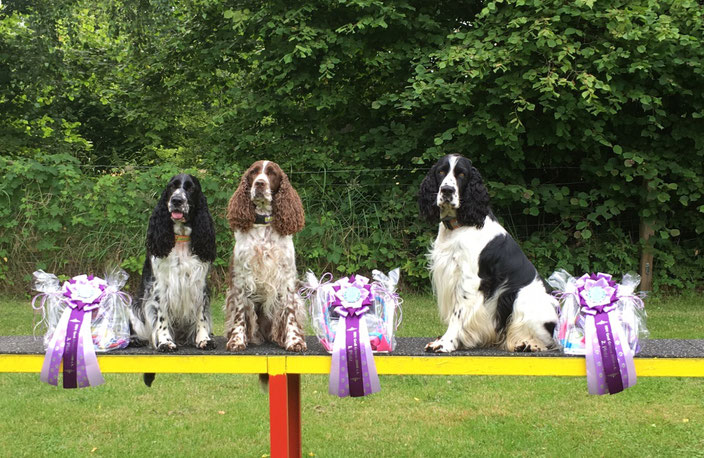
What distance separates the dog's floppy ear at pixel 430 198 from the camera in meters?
3.80

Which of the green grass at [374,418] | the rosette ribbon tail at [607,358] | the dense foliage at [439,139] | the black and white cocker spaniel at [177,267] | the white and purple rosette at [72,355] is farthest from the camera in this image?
the dense foliage at [439,139]

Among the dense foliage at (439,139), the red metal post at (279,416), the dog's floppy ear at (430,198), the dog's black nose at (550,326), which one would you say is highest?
the dense foliage at (439,139)

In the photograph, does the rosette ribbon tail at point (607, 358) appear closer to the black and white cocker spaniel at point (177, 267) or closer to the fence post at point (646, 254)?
the black and white cocker spaniel at point (177, 267)

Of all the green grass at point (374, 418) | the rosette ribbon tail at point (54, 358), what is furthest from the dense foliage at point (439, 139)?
the rosette ribbon tail at point (54, 358)

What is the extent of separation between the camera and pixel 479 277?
12.4 ft

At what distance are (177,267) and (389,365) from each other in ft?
4.06

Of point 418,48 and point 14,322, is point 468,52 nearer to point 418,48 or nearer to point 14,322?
point 418,48

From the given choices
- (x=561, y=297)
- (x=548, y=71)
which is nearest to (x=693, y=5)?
(x=548, y=71)

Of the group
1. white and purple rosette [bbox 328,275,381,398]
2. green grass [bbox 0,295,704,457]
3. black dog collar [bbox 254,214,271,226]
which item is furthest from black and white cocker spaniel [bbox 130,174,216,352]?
green grass [bbox 0,295,704,457]

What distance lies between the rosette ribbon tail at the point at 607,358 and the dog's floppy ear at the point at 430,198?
3.07 ft

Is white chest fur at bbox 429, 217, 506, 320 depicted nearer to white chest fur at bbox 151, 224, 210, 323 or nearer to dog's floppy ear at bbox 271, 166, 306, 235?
dog's floppy ear at bbox 271, 166, 306, 235

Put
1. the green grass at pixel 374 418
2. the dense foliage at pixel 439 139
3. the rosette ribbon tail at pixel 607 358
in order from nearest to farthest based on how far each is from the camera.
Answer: the rosette ribbon tail at pixel 607 358
the green grass at pixel 374 418
the dense foliage at pixel 439 139

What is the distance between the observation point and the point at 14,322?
7.59 meters

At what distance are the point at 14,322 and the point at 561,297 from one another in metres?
5.98
